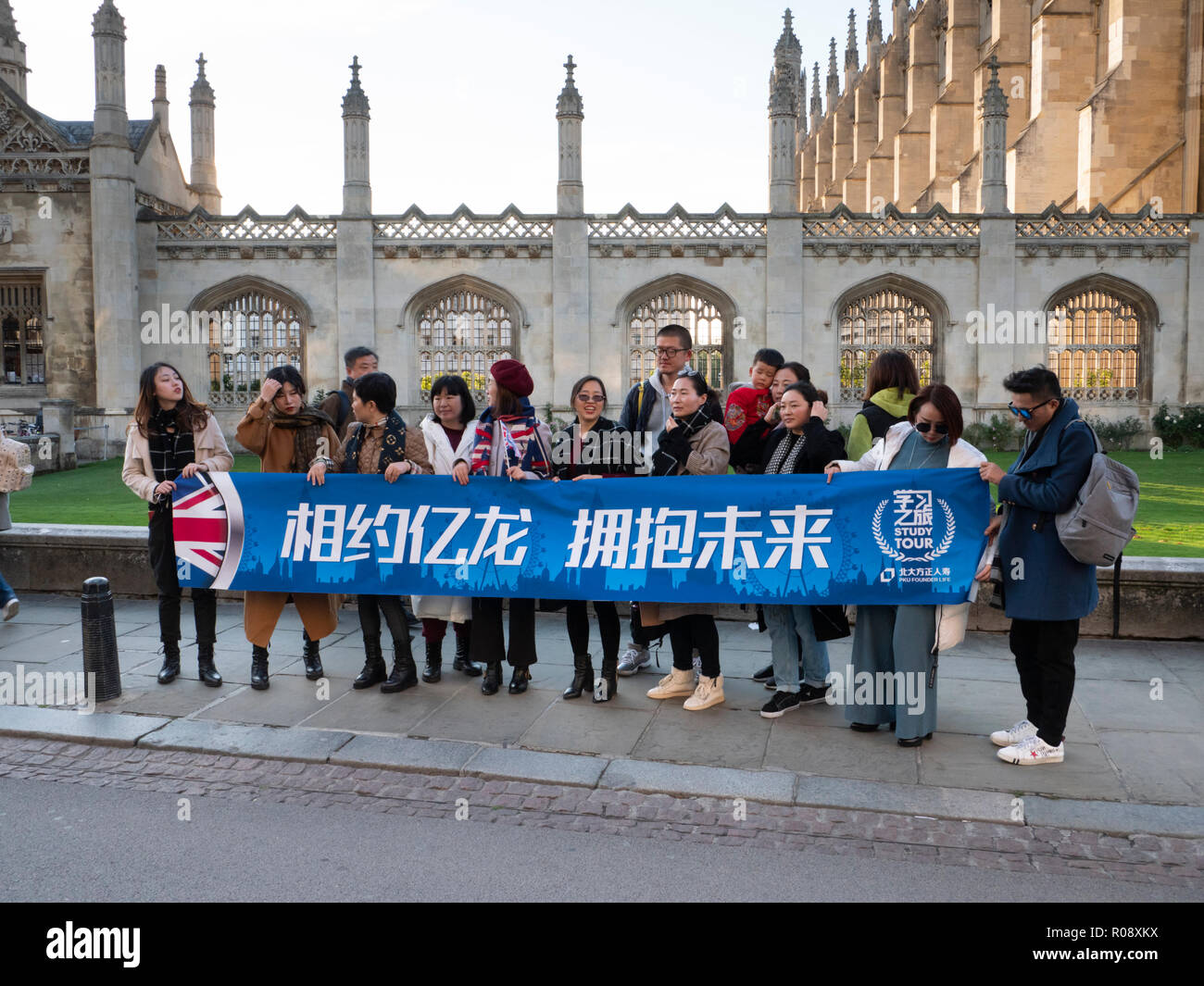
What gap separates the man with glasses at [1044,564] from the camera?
465cm

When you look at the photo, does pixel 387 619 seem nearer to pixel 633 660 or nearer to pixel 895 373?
pixel 633 660

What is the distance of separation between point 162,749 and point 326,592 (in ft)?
4.78

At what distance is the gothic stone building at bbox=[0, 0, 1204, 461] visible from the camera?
25.3 metres

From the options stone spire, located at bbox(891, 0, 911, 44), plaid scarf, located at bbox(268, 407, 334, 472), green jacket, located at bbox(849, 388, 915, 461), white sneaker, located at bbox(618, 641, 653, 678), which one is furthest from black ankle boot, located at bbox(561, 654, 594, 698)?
stone spire, located at bbox(891, 0, 911, 44)

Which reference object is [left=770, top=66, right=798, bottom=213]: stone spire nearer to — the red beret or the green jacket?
the green jacket

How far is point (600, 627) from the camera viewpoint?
5.92 m

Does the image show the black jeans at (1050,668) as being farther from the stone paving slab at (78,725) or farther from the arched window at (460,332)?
the arched window at (460,332)

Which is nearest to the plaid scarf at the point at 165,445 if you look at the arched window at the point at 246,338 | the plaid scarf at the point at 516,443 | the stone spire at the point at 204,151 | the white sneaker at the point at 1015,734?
the plaid scarf at the point at 516,443

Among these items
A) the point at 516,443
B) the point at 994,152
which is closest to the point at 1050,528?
the point at 516,443

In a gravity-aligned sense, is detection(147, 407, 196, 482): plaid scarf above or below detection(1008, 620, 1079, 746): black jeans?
above

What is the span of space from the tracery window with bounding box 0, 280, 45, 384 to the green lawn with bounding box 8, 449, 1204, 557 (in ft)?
Answer: 17.3

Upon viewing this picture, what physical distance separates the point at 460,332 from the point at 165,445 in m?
20.8

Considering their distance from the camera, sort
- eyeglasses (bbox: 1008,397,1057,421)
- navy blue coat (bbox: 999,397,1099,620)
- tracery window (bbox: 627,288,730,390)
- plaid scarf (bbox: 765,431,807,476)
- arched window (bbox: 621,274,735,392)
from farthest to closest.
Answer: tracery window (bbox: 627,288,730,390), arched window (bbox: 621,274,735,392), plaid scarf (bbox: 765,431,807,476), eyeglasses (bbox: 1008,397,1057,421), navy blue coat (bbox: 999,397,1099,620)

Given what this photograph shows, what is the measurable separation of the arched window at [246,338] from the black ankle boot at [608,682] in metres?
22.5
